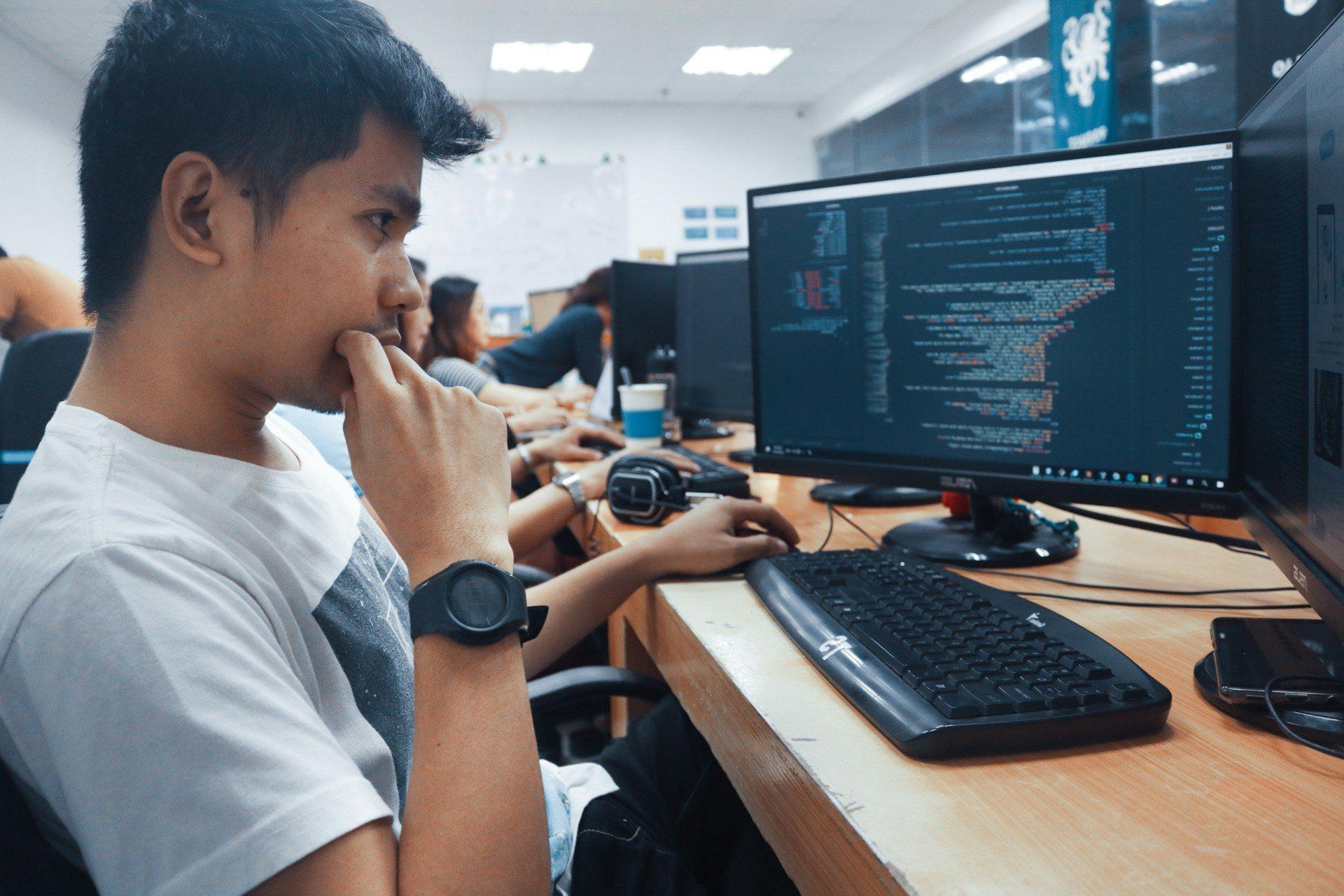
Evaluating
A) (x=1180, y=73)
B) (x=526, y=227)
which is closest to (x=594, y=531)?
(x=1180, y=73)

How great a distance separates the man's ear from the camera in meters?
0.60

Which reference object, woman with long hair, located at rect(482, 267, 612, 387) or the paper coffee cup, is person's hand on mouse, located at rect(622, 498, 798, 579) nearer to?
the paper coffee cup

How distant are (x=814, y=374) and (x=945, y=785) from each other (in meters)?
0.69

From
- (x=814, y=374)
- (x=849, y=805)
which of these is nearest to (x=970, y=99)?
(x=814, y=374)

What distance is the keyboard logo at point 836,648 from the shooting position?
0.65 m

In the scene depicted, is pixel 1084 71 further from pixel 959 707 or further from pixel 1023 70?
pixel 959 707

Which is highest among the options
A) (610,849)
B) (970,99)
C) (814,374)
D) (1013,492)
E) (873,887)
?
(970,99)

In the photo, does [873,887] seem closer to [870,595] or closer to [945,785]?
[945,785]

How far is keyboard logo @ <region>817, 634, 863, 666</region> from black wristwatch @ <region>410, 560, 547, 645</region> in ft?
0.72

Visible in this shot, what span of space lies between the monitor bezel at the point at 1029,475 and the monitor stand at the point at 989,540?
6 cm

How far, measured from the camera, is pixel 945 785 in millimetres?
501

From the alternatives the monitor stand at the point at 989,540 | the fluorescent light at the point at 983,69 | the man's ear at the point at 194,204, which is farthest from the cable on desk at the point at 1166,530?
the fluorescent light at the point at 983,69

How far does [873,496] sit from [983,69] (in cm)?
499

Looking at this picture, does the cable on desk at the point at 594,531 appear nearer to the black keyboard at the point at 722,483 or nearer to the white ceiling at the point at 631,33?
the black keyboard at the point at 722,483
